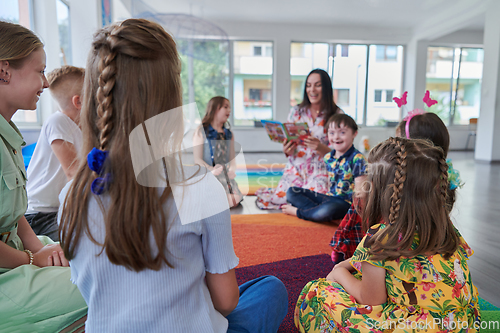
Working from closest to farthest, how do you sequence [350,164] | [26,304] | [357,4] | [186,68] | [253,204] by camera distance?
[26,304] → [350,164] → [253,204] → [357,4] → [186,68]

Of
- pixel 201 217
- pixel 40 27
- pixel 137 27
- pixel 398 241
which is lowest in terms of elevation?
pixel 398 241

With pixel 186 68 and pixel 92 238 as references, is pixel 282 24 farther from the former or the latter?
pixel 92 238

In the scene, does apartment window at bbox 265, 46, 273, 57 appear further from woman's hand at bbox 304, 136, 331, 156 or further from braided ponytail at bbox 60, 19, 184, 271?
braided ponytail at bbox 60, 19, 184, 271

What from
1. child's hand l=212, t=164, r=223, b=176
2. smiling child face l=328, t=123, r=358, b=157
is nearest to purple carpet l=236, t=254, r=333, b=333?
smiling child face l=328, t=123, r=358, b=157

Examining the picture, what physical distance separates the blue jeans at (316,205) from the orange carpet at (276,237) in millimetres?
51

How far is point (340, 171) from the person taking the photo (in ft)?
7.08

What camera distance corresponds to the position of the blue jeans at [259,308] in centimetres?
76

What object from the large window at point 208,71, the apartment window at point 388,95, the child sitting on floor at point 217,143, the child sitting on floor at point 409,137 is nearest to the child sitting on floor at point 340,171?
the child sitting on floor at point 409,137

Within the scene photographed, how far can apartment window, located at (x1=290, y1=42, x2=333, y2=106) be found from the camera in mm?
6840

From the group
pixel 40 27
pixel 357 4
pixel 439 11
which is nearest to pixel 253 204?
pixel 40 27

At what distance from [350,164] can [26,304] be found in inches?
70.1

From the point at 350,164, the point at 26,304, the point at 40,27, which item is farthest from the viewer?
the point at 40,27

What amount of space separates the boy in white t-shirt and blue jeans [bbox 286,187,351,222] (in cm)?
145

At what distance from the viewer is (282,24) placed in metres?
6.50
